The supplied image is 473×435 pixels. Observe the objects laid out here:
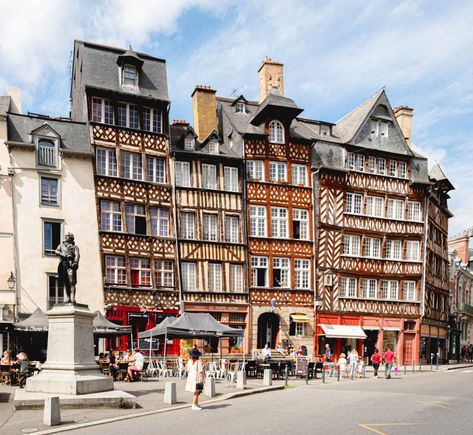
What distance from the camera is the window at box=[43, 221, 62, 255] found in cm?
2688

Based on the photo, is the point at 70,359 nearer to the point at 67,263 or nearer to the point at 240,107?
the point at 67,263

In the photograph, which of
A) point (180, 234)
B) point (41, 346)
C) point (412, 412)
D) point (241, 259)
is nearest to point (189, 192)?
point (180, 234)

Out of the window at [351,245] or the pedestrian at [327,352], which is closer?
the pedestrian at [327,352]

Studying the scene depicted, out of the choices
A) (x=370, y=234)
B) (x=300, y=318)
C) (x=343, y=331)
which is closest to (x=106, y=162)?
(x=300, y=318)

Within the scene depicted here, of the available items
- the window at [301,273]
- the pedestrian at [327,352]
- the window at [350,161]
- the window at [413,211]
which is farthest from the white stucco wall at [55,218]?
the window at [413,211]

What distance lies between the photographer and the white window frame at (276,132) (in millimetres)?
32344

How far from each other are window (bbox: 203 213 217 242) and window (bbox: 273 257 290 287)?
11.0 ft

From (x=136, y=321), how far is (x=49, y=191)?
679 cm

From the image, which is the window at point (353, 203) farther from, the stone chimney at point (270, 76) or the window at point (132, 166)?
the window at point (132, 166)

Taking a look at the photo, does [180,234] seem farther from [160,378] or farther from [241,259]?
[160,378]

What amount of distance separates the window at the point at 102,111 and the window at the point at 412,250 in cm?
1776

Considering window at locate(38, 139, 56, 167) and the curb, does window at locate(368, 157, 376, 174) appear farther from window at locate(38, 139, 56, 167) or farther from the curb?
the curb

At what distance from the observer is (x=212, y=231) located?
3045 cm

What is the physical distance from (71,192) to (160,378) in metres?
9.85
